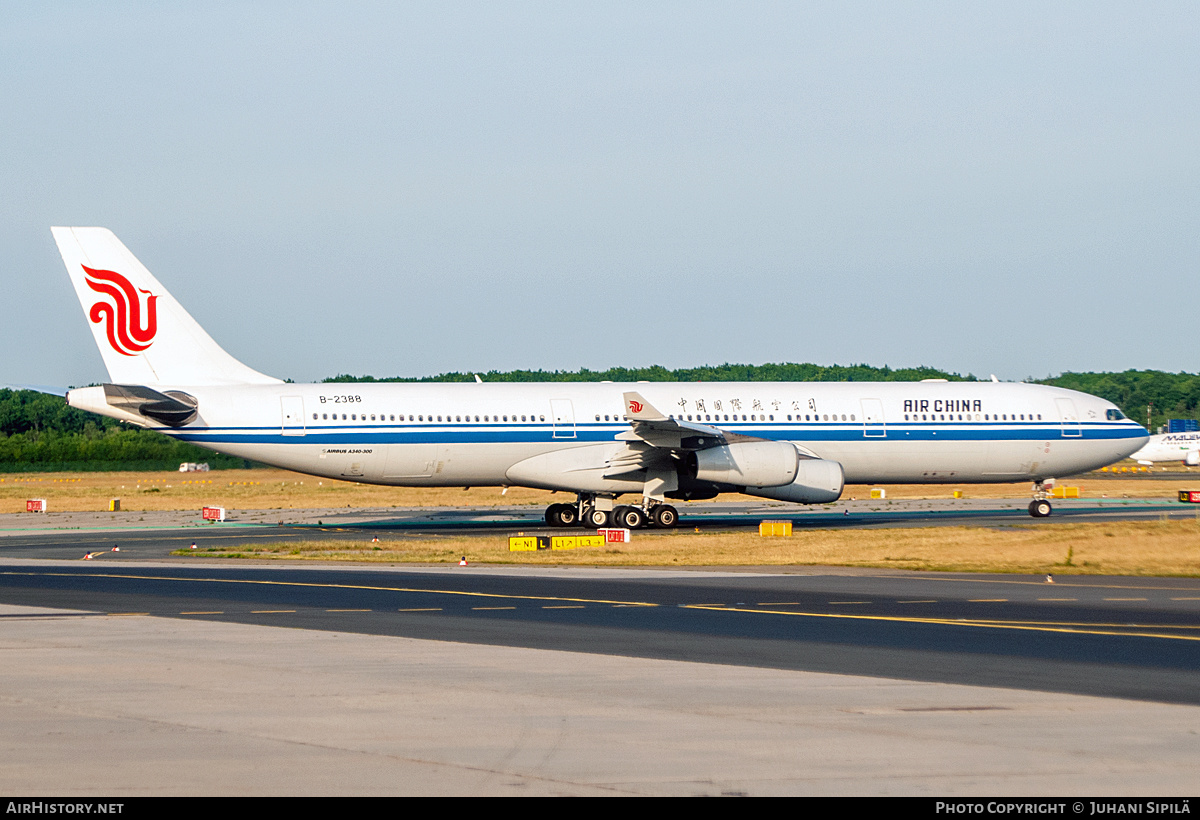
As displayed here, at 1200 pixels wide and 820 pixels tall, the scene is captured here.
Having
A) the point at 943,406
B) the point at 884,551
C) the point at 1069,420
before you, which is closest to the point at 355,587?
the point at 884,551

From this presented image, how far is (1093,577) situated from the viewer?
85.3 ft

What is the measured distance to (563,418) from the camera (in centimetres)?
4212

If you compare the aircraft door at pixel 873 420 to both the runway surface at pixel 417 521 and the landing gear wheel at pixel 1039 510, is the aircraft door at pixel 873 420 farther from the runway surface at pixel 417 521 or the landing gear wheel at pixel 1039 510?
the landing gear wheel at pixel 1039 510

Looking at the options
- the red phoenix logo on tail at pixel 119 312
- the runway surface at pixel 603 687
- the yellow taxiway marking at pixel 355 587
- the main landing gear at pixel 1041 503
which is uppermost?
the red phoenix logo on tail at pixel 119 312

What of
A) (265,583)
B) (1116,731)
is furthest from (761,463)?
(1116,731)

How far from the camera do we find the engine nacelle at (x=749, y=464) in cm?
3978

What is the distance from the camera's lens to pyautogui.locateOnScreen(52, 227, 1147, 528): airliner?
131 ft

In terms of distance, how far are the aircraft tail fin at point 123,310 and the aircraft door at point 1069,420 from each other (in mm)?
29542

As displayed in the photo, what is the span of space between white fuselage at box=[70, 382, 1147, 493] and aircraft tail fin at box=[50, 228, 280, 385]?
3.21 feet

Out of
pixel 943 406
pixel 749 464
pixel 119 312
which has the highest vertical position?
pixel 119 312

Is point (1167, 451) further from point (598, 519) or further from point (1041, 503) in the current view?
point (598, 519)

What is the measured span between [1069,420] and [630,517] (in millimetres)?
16391

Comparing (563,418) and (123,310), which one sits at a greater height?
(123,310)

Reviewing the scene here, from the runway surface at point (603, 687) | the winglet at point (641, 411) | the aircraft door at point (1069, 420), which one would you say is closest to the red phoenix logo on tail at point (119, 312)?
the winglet at point (641, 411)
